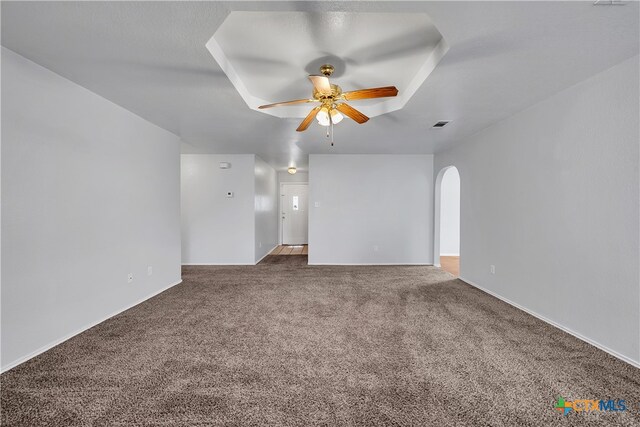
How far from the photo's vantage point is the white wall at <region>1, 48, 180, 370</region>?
2.00 meters

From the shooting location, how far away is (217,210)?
5758 mm

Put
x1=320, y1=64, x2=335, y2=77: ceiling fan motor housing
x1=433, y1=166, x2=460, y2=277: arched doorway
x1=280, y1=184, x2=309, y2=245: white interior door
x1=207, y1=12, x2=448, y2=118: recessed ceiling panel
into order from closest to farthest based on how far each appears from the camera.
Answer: x1=207, y1=12, x2=448, y2=118: recessed ceiling panel < x1=320, y1=64, x2=335, y2=77: ceiling fan motor housing < x1=433, y1=166, x2=460, y2=277: arched doorway < x1=280, y1=184, x2=309, y2=245: white interior door

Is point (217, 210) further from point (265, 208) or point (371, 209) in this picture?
point (371, 209)

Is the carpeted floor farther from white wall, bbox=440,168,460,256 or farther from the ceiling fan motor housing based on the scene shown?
white wall, bbox=440,168,460,256

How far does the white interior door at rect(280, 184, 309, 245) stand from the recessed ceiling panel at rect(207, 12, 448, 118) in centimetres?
590

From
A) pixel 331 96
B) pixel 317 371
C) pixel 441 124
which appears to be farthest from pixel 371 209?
pixel 317 371

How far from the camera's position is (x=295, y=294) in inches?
146

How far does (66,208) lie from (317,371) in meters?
2.59

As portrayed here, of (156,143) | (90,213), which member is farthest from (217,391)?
(156,143)

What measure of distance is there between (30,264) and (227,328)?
1627 mm

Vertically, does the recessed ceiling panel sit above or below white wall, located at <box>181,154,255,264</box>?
above

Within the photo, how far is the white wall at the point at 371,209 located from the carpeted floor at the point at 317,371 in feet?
8.23

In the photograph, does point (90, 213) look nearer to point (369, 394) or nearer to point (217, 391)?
point (217, 391)

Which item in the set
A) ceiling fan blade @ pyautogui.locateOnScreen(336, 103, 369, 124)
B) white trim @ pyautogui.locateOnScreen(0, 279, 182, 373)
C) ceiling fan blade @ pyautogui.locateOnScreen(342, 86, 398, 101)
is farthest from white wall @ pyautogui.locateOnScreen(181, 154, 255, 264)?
ceiling fan blade @ pyautogui.locateOnScreen(342, 86, 398, 101)
